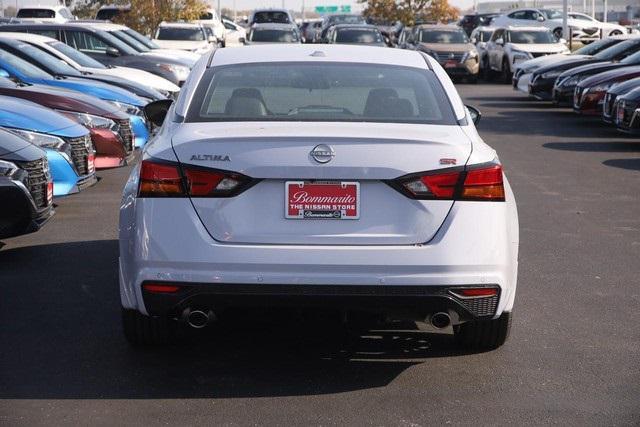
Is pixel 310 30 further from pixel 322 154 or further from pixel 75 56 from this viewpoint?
pixel 322 154

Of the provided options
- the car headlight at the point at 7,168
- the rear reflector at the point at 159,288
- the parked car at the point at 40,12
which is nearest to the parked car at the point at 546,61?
the car headlight at the point at 7,168

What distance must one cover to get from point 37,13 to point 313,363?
43.5m

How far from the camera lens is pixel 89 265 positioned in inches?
345

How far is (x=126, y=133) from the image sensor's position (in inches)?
543

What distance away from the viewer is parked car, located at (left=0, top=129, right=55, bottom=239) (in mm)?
8547

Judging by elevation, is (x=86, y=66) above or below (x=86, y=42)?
above

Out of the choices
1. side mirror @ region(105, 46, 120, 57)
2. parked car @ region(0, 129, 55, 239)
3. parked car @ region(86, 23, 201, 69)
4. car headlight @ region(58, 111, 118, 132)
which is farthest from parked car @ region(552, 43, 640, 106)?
parked car @ region(0, 129, 55, 239)

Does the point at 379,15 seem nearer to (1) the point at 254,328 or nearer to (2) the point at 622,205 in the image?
(2) the point at 622,205

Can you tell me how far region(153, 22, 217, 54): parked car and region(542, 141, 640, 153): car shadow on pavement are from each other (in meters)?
16.7

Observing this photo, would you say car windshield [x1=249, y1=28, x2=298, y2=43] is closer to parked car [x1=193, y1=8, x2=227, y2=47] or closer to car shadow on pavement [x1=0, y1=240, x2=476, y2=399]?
parked car [x1=193, y1=8, x2=227, y2=47]

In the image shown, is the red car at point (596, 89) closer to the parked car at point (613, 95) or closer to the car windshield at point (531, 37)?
the parked car at point (613, 95)

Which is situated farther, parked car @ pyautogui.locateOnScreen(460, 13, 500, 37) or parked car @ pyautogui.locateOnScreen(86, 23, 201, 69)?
parked car @ pyautogui.locateOnScreen(460, 13, 500, 37)

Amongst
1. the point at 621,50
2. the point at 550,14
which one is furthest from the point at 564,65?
the point at 550,14

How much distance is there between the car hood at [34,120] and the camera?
1109 centimetres
